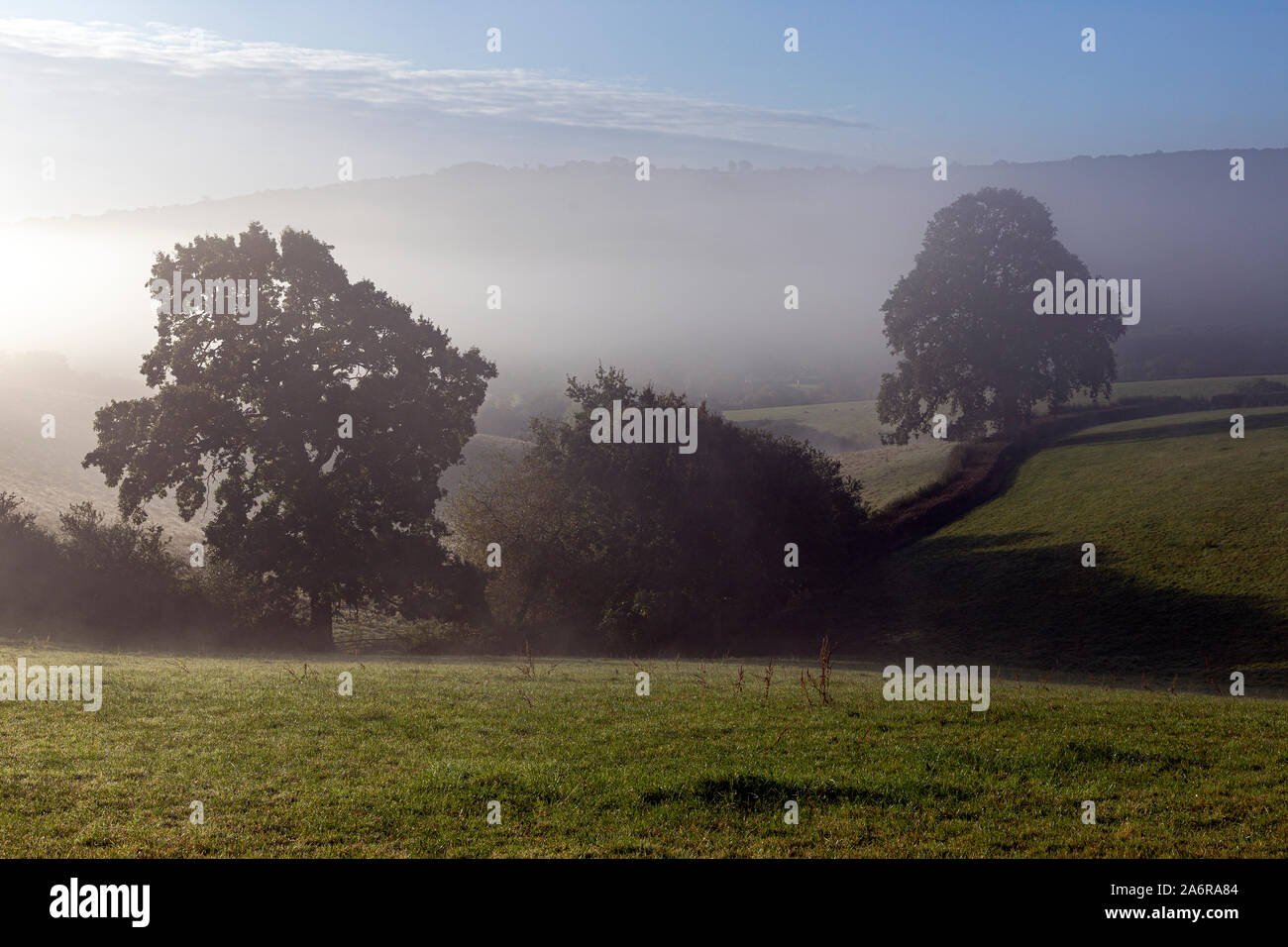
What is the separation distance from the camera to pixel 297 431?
124 ft

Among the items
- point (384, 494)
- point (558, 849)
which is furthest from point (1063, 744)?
point (384, 494)

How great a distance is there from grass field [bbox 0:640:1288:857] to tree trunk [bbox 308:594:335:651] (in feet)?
65.2

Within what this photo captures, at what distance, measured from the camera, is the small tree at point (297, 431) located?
36.8 m

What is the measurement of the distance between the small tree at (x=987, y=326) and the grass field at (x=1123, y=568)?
7.59 metres

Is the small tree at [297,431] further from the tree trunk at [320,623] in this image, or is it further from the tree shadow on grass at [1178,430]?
the tree shadow on grass at [1178,430]

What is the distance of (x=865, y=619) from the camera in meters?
48.2

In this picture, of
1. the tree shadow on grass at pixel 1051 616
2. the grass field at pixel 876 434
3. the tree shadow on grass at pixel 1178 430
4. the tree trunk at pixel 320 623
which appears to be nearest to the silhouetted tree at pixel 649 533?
the tree shadow on grass at pixel 1051 616

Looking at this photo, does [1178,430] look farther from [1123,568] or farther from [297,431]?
Answer: [297,431]

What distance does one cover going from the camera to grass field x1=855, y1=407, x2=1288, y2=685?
38969 mm

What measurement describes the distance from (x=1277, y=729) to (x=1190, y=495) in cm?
4236

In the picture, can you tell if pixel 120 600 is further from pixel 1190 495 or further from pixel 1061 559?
pixel 1190 495

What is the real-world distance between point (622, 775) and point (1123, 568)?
42676mm

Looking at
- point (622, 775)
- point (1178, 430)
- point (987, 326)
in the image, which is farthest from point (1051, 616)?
point (622, 775)

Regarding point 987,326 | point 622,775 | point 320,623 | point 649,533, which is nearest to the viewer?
point 622,775
